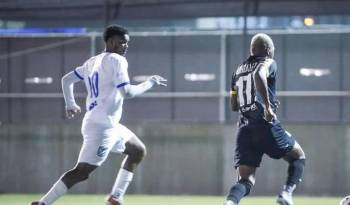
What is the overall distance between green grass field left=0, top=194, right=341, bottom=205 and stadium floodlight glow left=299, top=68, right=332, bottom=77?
11.9 feet

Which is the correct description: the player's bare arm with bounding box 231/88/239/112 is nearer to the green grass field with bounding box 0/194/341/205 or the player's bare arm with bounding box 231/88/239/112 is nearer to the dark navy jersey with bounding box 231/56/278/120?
the dark navy jersey with bounding box 231/56/278/120

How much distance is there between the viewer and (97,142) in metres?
9.70

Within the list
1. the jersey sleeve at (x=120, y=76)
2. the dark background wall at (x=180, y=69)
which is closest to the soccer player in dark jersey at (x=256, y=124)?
the jersey sleeve at (x=120, y=76)

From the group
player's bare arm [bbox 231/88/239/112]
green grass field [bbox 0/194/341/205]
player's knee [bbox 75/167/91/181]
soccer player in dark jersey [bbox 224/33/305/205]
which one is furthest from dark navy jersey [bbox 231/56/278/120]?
green grass field [bbox 0/194/341/205]

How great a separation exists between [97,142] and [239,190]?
1.53 m

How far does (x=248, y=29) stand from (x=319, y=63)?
9.30 ft

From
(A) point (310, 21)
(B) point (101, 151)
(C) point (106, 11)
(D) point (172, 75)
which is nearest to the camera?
(B) point (101, 151)

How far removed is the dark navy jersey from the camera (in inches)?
376

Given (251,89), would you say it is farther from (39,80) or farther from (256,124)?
(39,80)

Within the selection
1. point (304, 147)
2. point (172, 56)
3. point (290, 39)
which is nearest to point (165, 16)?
point (172, 56)

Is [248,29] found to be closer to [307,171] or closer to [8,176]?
[307,171]

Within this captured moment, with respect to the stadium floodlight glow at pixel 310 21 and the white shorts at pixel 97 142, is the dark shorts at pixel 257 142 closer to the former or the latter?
the white shorts at pixel 97 142

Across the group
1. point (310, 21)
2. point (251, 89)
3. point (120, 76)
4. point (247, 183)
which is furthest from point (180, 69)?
point (247, 183)

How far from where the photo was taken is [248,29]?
50.4 feet
